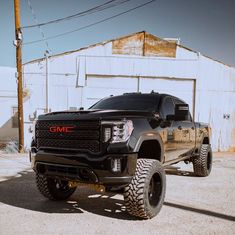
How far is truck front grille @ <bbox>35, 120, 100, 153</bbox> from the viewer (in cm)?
436

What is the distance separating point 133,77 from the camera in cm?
1484

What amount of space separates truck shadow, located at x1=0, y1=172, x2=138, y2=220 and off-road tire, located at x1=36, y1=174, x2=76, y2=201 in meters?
0.11

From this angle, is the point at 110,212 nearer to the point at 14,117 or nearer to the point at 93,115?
the point at 93,115

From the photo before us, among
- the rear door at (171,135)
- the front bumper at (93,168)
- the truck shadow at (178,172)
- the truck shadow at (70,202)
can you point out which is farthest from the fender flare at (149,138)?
the truck shadow at (178,172)

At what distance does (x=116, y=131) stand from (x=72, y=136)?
71 cm

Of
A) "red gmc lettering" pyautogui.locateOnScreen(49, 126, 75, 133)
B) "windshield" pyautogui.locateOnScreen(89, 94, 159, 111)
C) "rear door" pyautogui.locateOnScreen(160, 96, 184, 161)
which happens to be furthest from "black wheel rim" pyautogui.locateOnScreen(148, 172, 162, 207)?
"red gmc lettering" pyautogui.locateOnScreen(49, 126, 75, 133)

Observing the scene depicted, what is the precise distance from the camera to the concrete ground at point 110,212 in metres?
4.20

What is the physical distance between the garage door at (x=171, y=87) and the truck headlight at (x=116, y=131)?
10.7m

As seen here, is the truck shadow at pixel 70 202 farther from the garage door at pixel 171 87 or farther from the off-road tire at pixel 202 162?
the garage door at pixel 171 87

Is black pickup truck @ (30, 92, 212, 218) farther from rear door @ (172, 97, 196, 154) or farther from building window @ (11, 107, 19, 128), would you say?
building window @ (11, 107, 19, 128)

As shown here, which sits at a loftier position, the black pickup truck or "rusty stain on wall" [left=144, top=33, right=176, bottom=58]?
"rusty stain on wall" [left=144, top=33, right=176, bottom=58]

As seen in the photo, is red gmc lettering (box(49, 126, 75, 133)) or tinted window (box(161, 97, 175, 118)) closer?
red gmc lettering (box(49, 126, 75, 133))

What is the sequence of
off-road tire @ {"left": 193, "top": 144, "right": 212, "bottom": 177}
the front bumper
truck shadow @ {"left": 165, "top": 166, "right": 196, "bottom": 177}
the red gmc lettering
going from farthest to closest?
truck shadow @ {"left": 165, "top": 166, "right": 196, "bottom": 177}
off-road tire @ {"left": 193, "top": 144, "right": 212, "bottom": 177}
the red gmc lettering
the front bumper

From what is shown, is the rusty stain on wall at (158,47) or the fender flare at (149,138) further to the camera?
the rusty stain on wall at (158,47)
